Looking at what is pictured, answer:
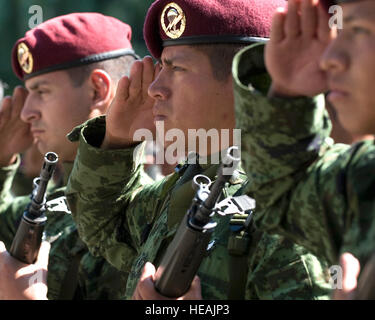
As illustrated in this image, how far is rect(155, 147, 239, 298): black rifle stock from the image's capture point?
257 centimetres

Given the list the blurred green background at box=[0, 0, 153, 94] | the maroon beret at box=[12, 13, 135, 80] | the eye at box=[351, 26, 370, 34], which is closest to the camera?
the eye at box=[351, 26, 370, 34]

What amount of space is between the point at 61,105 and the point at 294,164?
109 inches

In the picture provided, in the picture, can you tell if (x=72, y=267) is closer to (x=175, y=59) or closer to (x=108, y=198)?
(x=108, y=198)

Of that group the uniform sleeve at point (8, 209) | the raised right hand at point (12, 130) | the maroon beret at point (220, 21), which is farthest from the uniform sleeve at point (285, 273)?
the raised right hand at point (12, 130)

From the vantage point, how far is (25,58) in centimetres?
495

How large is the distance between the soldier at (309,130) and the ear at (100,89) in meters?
2.55

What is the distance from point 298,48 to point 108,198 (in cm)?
169

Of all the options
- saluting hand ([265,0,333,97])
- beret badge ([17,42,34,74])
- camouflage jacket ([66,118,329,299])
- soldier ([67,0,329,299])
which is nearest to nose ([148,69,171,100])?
soldier ([67,0,329,299])

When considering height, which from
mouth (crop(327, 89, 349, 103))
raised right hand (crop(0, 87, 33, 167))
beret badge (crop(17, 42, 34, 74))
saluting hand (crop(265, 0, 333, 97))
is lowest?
raised right hand (crop(0, 87, 33, 167))

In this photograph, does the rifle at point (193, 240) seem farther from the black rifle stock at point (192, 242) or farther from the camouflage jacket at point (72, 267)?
the camouflage jacket at point (72, 267)

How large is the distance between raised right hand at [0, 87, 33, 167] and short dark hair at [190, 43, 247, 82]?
2.43 m

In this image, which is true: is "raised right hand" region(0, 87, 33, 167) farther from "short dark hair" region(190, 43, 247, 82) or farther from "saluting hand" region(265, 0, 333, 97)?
"saluting hand" region(265, 0, 333, 97)

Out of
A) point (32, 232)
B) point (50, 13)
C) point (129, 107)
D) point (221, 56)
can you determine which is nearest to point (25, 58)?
A: point (129, 107)

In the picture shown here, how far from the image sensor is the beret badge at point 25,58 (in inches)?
193
